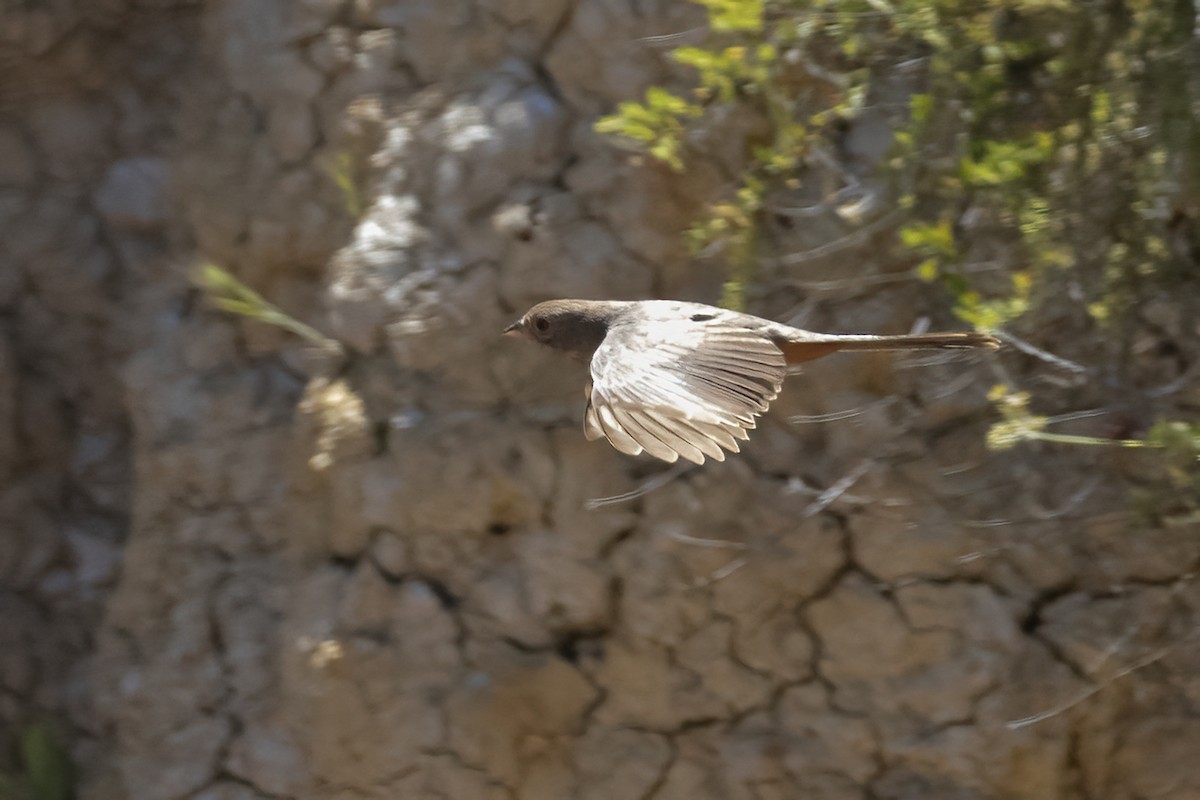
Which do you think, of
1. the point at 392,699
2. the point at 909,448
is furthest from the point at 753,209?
the point at 392,699

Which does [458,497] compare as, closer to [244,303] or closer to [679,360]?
[244,303]

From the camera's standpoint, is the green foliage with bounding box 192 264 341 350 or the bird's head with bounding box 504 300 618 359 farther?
the green foliage with bounding box 192 264 341 350

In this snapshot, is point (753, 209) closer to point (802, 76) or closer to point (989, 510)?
point (802, 76)

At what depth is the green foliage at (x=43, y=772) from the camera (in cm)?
417

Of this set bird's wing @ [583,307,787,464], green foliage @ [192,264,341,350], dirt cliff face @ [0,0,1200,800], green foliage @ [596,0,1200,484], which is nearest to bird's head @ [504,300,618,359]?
bird's wing @ [583,307,787,464]

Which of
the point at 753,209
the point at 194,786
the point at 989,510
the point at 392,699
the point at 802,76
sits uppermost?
the point at 802,76

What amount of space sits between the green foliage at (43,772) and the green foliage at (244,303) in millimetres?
1507

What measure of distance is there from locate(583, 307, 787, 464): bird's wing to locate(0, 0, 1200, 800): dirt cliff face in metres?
0.84

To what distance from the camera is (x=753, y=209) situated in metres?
3.12

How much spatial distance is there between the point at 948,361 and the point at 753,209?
1.94ft

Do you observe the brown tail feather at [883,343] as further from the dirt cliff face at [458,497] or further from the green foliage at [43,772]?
the green foliage at [43,772]

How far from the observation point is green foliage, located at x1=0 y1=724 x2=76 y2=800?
13.7 ft

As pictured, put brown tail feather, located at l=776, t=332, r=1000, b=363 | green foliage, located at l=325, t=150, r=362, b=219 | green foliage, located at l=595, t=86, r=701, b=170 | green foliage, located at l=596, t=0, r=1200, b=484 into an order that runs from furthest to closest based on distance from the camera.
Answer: green foliage, located at l=325, t=150, r=362, b=219 < green foliage, located at l=595, t=86, r=701, b=170 < green foliage, located at l=596, t=0, r=1200, b=484 < brown tail feather, located at l=776, t=332, r=1000, b=363

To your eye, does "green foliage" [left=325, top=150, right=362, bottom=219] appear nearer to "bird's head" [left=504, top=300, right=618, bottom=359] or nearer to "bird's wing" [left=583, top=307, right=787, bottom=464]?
"bird's head" [left=504, top=300, right=618, bottom=359]
